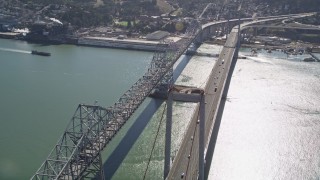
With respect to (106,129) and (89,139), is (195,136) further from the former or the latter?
(89,139)

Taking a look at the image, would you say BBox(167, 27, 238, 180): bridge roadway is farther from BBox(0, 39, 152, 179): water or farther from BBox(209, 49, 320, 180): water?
BBox(0, 39, 152, 179): water

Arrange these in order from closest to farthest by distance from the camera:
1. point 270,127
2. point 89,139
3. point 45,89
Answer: point 89,139 → point 270,127 → point 45,89

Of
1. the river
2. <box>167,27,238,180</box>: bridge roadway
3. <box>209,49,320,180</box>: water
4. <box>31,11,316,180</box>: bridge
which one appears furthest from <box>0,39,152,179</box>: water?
<box>209,49,320,180</box>: water

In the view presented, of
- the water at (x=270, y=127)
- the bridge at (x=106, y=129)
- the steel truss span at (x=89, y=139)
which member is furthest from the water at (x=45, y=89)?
the water at (x=270, y=127)

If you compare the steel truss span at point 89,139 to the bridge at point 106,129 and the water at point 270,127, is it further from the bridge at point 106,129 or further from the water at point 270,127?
the water at point 270,127

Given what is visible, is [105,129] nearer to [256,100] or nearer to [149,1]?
[256,100]

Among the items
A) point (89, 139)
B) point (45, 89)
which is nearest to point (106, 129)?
point (89, 139)
